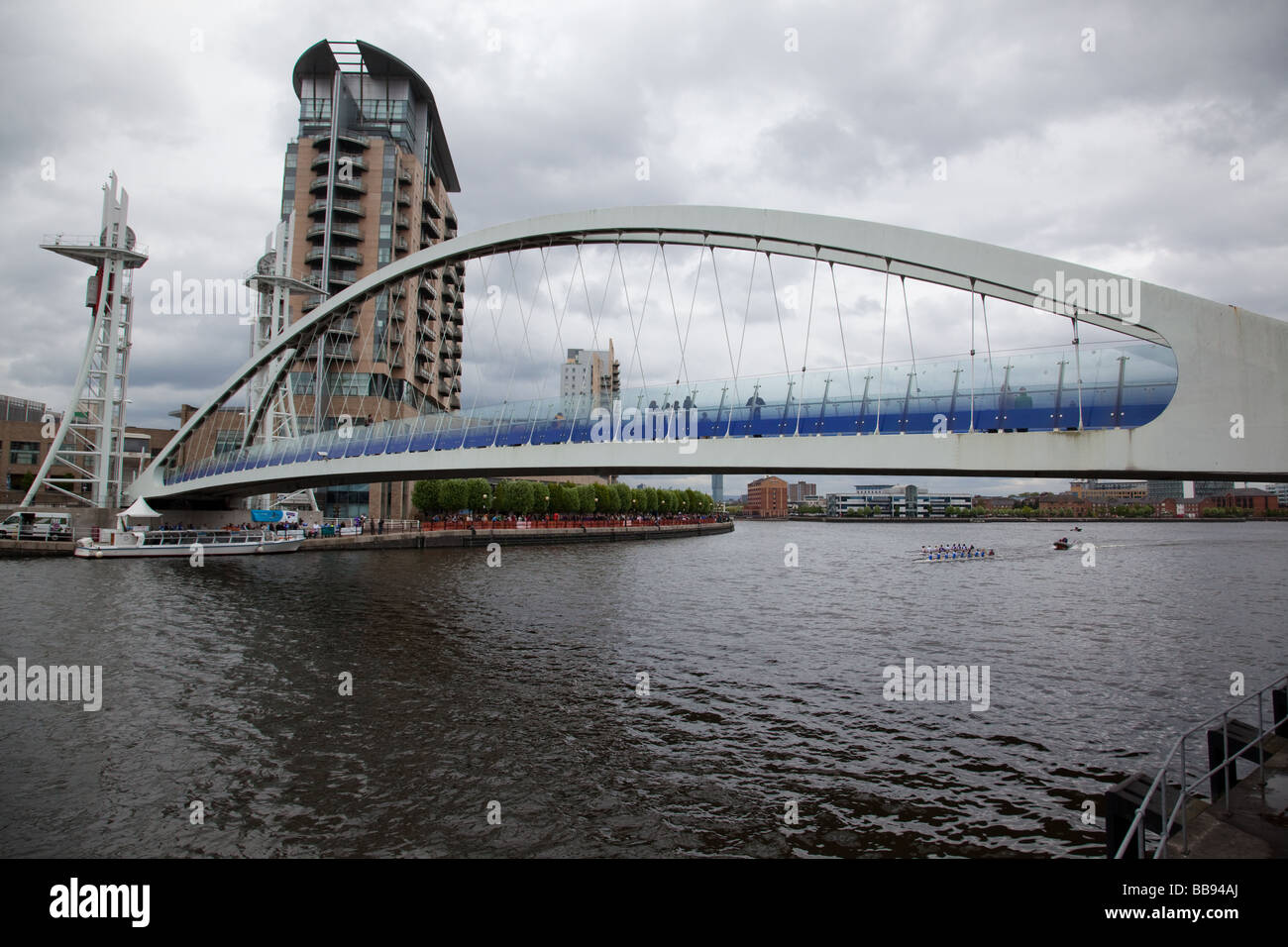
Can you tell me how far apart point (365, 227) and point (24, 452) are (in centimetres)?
3757

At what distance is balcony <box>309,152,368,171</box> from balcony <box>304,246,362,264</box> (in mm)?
7398

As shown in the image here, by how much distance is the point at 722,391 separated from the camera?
47.5 ft

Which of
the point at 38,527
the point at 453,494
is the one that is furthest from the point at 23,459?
the point at 453,494

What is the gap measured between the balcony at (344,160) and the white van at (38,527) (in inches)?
1443

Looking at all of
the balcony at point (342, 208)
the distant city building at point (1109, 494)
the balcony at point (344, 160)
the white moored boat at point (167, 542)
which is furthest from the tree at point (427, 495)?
the distant city building at point (1109, 494)

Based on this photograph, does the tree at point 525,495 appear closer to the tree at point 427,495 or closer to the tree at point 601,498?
the tree at point 427,495

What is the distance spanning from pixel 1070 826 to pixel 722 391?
918 cm

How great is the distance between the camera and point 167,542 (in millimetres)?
42094

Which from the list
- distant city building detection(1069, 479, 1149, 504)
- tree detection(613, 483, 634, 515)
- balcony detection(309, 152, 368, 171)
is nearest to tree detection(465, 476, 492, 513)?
tree detection(613, 483, 634, 515)

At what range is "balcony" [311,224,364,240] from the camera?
2446 inches

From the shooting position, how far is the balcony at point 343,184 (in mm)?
62156

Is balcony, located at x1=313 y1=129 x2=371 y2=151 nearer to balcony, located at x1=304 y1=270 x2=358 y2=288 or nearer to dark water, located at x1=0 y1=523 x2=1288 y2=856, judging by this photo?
balcony, located at x1=304 y1=270 x2=358 y2=288

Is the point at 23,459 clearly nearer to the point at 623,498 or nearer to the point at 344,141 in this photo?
the point at 344,141
